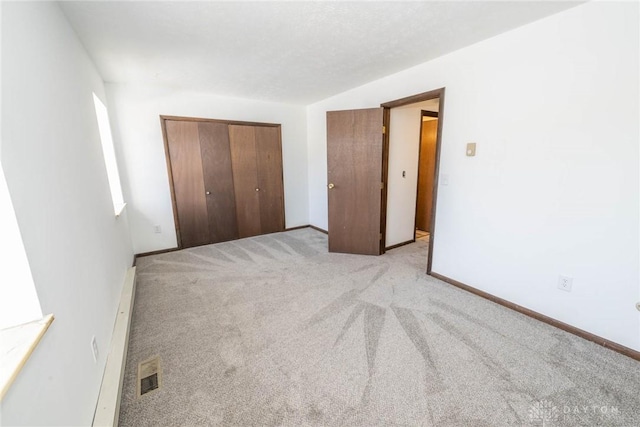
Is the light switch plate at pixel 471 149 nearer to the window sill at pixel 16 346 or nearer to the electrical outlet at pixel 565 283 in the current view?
the electrical outlet at pixel 565 283

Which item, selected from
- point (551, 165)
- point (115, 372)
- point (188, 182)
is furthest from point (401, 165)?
point (115, 372)

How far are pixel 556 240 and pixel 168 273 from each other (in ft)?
12.2

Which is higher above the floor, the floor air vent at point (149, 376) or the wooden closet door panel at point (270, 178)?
the wooden closet door panel at point (270, 178)

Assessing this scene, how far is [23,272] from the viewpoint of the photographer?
0.86 m

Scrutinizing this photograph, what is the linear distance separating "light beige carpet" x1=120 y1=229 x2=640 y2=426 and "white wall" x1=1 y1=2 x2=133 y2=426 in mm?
447

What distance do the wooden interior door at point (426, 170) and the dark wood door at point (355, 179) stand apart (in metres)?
1.47

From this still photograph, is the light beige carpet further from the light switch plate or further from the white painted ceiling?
the white painted ceiling

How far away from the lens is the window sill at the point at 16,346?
0.65 metres

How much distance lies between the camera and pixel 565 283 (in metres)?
1.86

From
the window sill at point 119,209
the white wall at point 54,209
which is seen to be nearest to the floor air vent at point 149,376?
the white wall at point 54,209

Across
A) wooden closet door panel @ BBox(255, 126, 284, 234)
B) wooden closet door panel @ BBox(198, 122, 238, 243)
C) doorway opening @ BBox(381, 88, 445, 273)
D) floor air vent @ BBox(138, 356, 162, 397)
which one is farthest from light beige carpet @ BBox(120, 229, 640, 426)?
wooden closet door panel @ BBox(255, 126, 284, 234)

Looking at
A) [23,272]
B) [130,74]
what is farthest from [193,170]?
[23,272]

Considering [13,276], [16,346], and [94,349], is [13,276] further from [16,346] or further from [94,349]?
[94,349]

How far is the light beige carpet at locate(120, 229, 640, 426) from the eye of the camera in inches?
50.3
